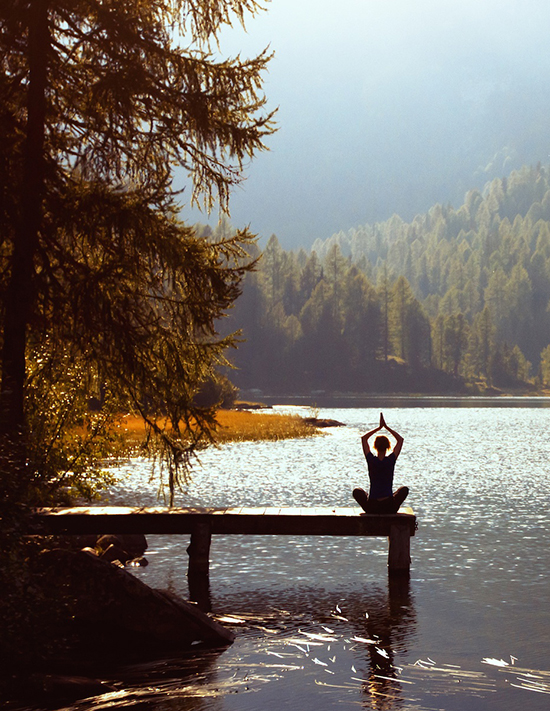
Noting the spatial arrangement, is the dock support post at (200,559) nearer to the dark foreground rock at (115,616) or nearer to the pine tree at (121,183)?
the pine tree at (121,183)

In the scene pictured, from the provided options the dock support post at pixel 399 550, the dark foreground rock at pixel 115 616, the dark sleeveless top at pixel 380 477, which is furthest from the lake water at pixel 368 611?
the dark sleeveless top at pixel 380 477

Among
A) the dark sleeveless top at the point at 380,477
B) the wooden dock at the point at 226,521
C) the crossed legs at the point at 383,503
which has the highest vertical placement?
the dark sleeveless top at the point at 380,477

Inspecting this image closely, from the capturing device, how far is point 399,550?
1794 centimetres

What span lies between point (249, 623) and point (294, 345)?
521ft

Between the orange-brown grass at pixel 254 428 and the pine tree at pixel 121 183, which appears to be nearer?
the pine tree at pixel 121 183

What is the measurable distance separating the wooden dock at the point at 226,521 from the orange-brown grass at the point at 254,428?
3300 cm

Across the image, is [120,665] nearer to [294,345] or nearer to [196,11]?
[196,11]

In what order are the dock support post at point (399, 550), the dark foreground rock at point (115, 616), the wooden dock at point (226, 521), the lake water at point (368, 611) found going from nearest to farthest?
1. the lake water at point (368, 611)
2. the dark foreground rock at point (115, 616)
3. the wooden dock at point (226, 521)
4. the dock support post at point (399, 550)

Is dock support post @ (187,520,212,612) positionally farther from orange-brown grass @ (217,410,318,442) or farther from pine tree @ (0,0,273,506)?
orange-brown grass @ (217,410,318,442)

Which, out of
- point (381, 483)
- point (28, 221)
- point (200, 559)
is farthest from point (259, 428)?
point (28, 221)

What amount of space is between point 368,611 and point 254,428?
46537 mm

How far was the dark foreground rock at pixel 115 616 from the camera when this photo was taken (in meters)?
12.9

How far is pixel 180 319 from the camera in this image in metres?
16.3

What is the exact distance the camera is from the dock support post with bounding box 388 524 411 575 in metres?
17.6
